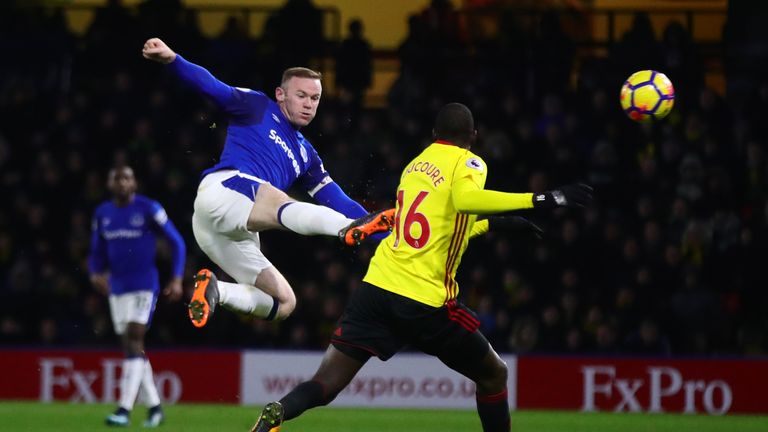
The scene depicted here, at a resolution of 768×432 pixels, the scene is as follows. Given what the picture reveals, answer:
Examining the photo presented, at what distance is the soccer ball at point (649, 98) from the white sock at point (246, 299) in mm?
2663

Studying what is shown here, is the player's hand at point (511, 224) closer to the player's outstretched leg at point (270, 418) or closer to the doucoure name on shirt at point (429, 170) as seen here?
the doucoure name on shirt at point (429, 170)

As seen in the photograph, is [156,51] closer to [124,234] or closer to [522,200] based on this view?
[522,200]

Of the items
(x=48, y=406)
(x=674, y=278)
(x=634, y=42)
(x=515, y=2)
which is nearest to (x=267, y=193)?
(x=48, y=406)

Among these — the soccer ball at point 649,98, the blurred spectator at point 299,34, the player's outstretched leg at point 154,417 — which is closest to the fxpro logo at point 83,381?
the player's outstretched leg at point 154,417

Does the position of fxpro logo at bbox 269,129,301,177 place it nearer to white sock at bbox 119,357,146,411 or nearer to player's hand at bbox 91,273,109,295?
white sock at bbox 119,357,146,411

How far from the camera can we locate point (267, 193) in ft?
26.9

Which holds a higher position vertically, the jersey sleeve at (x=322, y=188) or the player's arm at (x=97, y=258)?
the jersey sleeve at (x=322, y=188)

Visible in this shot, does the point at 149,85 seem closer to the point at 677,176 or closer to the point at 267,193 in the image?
the point at 677,176

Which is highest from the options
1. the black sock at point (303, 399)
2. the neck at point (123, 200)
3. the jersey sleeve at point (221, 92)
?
the jersey sleeve at point (221, 92)

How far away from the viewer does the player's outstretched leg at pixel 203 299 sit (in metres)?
8.19

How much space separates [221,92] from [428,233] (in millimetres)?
1750

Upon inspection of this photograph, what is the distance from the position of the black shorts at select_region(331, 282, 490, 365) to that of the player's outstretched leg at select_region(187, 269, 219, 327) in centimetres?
103

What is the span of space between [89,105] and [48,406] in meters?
4.03

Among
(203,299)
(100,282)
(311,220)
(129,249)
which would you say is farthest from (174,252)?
(311,220)
